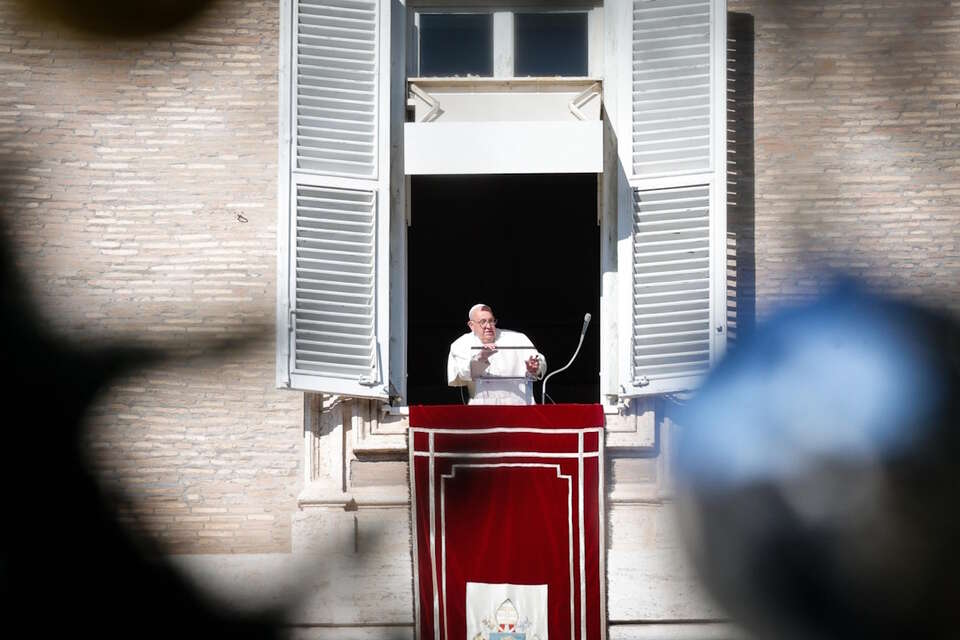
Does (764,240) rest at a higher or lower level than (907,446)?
higher

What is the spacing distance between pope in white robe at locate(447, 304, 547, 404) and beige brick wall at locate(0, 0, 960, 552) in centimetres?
86

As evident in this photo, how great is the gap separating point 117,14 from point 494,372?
8.75 feet

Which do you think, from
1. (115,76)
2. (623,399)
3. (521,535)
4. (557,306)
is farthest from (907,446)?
(557,306)

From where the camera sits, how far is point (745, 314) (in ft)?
19.7

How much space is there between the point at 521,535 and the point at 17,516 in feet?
8.03

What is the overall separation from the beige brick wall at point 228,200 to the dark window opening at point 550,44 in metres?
0.82

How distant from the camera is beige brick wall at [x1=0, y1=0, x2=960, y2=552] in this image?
598cm

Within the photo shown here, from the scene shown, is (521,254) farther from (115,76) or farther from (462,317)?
(115,76)

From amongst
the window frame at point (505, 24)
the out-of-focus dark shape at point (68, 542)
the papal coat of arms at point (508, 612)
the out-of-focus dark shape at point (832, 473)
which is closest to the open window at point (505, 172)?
the window frame at point (505, 24)

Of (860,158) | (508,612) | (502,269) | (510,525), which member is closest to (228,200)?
(510,525)

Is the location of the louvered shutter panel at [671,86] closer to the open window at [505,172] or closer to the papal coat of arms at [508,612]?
the open window at [505,172]

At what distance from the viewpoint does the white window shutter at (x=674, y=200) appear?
574cm

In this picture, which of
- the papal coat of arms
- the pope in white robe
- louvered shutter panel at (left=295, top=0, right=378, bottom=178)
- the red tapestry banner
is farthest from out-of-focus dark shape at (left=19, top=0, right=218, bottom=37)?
the papal coat of arms

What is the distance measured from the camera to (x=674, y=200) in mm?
5840
